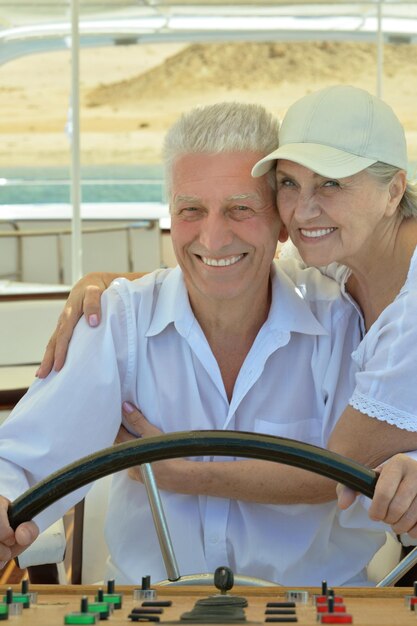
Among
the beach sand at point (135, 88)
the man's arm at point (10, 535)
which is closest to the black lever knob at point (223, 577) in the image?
the man's arm at point (10, 535)

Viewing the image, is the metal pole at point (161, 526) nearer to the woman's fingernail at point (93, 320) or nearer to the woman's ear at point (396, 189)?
the woman's fingernail at point (93, 320)

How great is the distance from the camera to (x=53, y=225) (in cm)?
711

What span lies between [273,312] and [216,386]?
163 mm

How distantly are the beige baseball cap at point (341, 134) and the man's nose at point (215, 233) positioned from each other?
0.10 metres

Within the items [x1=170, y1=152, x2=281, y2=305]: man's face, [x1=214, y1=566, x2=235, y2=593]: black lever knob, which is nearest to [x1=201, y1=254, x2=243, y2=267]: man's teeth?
[x1=170, y1=152, x2=281, y2=305]: man's face

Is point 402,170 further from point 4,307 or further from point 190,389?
point 4,307

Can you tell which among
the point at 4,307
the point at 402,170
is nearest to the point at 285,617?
the point at 402,170

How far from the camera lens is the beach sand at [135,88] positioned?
3069 cm

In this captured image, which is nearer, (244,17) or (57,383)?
(57,383)

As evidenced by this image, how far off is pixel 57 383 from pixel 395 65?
29382 millimetres

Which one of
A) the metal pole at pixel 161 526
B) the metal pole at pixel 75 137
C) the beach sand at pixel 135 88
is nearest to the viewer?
the metal pole at pixel 161 526

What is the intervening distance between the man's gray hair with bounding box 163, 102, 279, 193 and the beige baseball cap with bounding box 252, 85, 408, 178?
0.22 ft

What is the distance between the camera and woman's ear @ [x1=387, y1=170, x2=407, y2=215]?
1.77m

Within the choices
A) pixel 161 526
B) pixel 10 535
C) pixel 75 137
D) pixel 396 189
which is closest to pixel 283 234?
pixel 396 189
